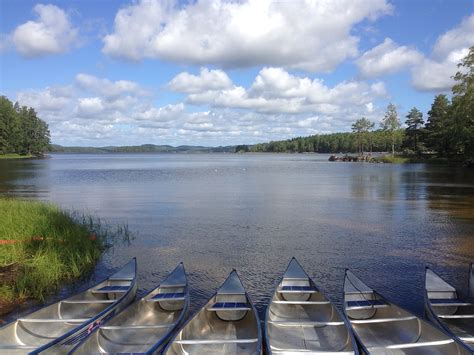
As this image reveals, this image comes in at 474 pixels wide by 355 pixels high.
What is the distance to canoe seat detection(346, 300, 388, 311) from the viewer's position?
923cm

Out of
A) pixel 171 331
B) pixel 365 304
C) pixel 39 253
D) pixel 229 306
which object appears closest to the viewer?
pixel 171 331

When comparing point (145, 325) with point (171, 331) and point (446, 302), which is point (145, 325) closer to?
point (171, 331)

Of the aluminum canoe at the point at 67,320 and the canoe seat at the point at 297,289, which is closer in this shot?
the aluminum canoe at the point at 67,320

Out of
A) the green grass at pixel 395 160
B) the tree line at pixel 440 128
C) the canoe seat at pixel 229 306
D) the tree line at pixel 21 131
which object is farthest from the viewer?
the tree line at pixel 21 131

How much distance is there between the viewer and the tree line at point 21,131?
4567 inches

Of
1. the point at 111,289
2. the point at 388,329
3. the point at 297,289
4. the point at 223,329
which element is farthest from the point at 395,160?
the point at 223,329

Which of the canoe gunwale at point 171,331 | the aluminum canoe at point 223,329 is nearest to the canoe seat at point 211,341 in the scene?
the aluminum canoe at point 223,329

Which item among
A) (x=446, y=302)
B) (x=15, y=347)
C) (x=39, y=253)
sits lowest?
(x=446, y=302)

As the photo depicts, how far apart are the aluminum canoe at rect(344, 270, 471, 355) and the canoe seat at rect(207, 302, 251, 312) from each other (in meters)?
2.37

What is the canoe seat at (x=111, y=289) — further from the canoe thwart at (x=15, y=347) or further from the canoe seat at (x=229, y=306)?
the canoe thwart at (x=15, y=347)

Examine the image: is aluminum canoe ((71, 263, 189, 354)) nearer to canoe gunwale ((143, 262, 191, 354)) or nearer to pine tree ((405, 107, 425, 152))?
canoe gunwale ((143, 262, 191, 354))

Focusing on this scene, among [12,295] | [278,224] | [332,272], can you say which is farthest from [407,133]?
[12,295]

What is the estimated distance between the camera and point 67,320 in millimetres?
8500

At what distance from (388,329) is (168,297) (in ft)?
16.9
